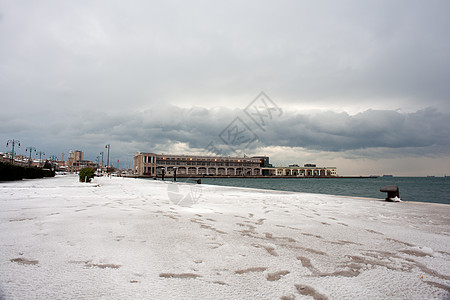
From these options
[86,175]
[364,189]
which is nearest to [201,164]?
[364,189]

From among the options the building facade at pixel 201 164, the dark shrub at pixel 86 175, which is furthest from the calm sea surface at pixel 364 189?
the building facade at pixel 201 164

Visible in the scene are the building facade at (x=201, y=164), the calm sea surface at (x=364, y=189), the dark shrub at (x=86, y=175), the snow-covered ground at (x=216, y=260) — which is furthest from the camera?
the building facade at (x=201, y=164)

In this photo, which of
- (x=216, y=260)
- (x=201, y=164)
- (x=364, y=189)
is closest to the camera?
(x=216, y=260)

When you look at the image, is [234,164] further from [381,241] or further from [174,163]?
[381,241]

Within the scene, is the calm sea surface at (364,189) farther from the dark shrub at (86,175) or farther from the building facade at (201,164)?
the building facade at (201,164)

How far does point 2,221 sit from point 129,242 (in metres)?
3.88

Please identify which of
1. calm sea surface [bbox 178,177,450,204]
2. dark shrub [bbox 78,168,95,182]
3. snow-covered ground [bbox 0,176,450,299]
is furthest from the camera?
calm sea surface [bbox 178,177,450,204]

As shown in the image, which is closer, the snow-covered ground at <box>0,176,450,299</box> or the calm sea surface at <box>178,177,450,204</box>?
the snow-covered ground at <box>0,176,450,299</box>

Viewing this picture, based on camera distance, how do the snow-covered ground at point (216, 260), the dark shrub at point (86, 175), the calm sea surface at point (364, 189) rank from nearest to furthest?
the snow-covered ground at point (216, 260) < the dark shrub at point (86, 175) < the calm sea surface at point (364, 189)

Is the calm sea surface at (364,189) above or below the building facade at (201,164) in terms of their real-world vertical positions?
below

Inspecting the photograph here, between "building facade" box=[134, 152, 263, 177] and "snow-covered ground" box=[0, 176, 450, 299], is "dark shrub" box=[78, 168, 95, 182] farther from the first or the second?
"building facade" box=[134, 152, 263, 177]

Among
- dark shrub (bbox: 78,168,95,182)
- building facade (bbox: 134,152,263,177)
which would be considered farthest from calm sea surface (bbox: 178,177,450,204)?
building facade (bbox: 134,152,263,177)

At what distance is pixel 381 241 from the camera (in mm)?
5039

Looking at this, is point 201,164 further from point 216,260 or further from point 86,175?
point 216,260
